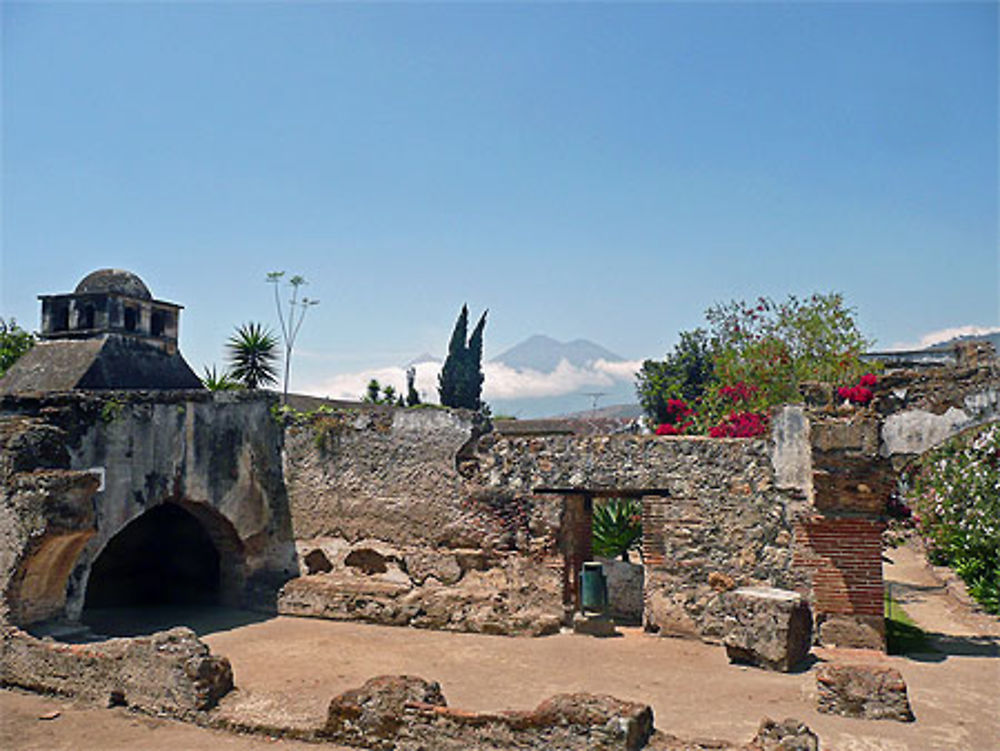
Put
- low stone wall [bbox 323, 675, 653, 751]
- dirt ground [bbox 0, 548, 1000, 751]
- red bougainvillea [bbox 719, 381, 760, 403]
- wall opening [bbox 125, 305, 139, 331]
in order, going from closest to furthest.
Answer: low stone wall [bbox 323, 675, 653, 751], dirt ground [bbox 0, 548, 1000, 751], red bougainvillea [bbox 719, 381, 760, 403], wall opening [bbox 125, 305, 139, 331]

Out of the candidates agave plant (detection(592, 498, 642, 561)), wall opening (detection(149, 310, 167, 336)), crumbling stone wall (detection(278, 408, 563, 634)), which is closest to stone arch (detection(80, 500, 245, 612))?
crumbling stone wall (detection(278, 408, 563, 634))

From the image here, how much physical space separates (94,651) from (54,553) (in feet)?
5.45

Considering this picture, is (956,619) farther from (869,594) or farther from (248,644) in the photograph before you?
(248,644)

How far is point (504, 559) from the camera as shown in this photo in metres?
10.9

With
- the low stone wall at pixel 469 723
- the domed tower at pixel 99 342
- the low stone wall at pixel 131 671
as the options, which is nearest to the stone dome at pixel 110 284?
the domed tower at pixel 99 342

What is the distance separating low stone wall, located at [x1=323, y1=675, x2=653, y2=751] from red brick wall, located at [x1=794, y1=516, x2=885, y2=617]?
4068 millimetres

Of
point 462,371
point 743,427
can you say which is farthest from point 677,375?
point 743,427

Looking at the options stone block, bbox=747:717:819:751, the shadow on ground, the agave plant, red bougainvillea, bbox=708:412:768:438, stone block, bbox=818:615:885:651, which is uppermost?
red bougainvillea, bbox=708:412:768:438

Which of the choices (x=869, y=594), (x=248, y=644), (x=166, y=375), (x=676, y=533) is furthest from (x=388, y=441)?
(x=166, y=375)

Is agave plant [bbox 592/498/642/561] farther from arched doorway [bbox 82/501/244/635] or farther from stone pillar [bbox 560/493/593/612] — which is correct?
arched doorway [bbox 82/501/244/635]

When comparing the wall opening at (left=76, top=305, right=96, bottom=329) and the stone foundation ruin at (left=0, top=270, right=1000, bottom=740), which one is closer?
the stone foundation ruin at (left=0, top=270, right=1000, bottom=740)

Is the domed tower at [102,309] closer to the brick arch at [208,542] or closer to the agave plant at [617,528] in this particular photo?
the brick arch at [208,542]

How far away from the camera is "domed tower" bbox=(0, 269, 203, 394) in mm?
17953

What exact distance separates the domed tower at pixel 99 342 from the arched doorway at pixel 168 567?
19.9 feet
